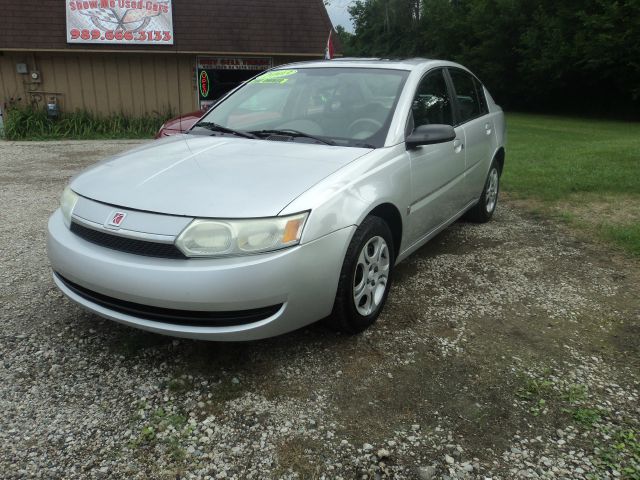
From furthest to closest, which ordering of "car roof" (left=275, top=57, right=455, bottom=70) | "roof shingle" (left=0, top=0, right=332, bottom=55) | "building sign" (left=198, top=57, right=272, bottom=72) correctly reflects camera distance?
"building sign" (left=198, top=57, right=272, bottom=72), "roof shingle" (left=0, top=0, right=332, bottom=55), "car roof" (left=275, top=57, right=455, bottom=70)

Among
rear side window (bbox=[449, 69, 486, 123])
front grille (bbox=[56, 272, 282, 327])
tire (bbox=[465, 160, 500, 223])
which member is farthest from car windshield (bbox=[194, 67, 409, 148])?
tire (bbox=[465, 160, 500, 223])

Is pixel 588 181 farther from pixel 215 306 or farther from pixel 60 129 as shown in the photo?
pixel 60 129

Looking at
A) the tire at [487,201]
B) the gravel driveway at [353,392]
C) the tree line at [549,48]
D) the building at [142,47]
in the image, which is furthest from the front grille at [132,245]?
the tree line at [549,48]

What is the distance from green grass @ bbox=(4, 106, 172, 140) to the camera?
13.6 metres

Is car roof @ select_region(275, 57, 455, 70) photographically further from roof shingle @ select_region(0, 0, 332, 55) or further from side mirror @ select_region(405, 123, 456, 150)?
roof shingle @ select_region(0, 0, 332, 55)

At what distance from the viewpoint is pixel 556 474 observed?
2225 mm

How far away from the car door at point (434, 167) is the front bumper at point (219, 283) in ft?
3.34

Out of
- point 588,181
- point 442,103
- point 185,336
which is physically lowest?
point 588,181

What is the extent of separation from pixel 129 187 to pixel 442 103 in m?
2.56

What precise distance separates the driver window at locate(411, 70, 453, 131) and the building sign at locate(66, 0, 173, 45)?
11.7 meters

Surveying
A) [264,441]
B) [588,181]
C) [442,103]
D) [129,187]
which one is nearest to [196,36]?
[588,181]

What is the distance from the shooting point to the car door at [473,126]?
4.66 meters

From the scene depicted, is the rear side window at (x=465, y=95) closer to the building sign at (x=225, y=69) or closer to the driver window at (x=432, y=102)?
the driver window at (x=432, y=102)

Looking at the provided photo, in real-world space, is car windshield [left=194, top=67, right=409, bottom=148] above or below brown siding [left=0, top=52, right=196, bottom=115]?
above
